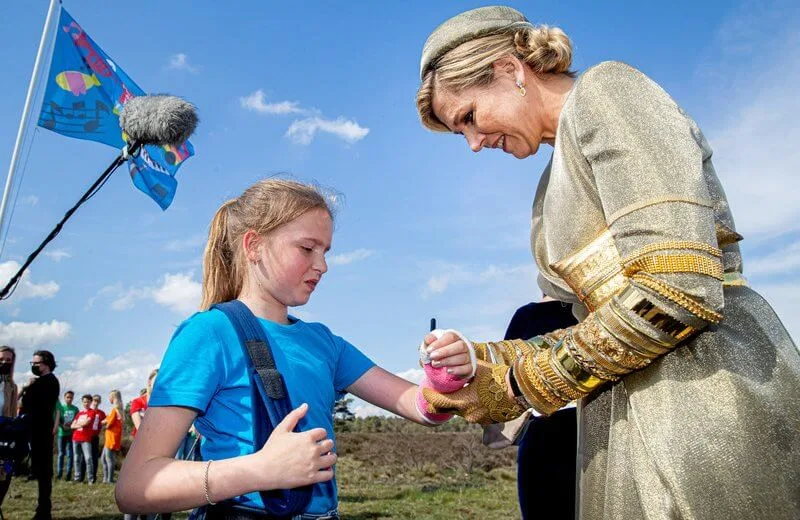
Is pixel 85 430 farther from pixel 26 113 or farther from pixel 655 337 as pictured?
pixel 655 337

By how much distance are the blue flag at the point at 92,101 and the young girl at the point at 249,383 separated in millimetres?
5415

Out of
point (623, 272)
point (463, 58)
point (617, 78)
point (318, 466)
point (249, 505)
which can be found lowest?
point (249, 505)

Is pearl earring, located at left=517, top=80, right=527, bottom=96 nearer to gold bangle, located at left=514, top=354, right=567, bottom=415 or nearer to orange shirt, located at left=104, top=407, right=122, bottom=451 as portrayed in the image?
gold bangle, located at left=514, top=354, right=567, bottom=415

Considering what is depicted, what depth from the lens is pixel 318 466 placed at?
1916 millimetres

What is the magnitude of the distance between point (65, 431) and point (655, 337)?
1670cm

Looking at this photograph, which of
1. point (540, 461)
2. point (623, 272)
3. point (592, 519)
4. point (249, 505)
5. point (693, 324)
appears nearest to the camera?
point (693, 324)

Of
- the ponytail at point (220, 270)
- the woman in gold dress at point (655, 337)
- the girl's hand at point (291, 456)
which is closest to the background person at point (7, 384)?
the ponytail at point (220, 270)

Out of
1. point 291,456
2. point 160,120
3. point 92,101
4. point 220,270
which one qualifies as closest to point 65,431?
point 92,101

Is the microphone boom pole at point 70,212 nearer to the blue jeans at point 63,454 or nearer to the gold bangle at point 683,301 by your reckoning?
the gold bangle at point 683,301

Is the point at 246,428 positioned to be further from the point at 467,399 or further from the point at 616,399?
the point at 616,399

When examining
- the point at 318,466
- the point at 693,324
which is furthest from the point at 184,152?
the point at 693,324

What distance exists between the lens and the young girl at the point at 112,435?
1336cm

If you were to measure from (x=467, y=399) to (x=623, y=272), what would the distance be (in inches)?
26.1

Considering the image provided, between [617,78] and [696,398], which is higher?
[617,78]
